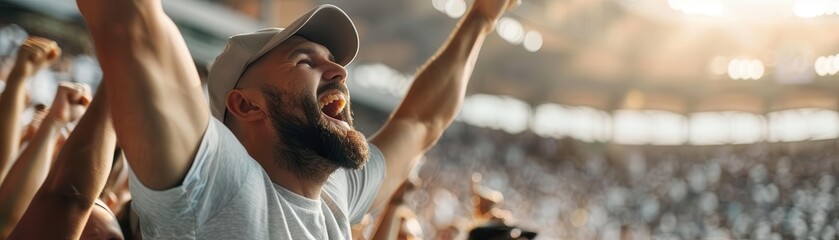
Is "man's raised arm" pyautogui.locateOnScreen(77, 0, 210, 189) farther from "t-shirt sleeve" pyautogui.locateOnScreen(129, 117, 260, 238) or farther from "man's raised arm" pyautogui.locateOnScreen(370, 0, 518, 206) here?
"man's raised arm" pyautogui.locateOnScreen(370, 0, 518, 206)

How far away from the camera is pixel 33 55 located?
163 centimetres

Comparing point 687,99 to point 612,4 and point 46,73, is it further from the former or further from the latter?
point 46,73

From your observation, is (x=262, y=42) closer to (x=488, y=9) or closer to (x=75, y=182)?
(x=75, y=182)

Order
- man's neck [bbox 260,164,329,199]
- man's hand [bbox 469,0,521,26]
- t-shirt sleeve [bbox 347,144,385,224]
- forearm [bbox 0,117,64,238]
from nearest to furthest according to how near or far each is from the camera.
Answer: man's neck [bbox 260,164,329,199]
forearm [bbox 0,117,64,238]
t-shirt sleeve [bbox 347,144,385,224]
man's hand [bbox 469,0,521,26]

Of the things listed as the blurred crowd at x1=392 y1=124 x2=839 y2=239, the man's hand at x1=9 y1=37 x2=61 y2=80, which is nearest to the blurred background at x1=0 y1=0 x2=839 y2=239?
the blurred crowd at x1=392 y1=124 x2=839 y2=239

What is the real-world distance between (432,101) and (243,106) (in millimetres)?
512

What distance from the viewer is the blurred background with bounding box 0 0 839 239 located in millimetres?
15250

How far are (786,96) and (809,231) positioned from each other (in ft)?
24.3

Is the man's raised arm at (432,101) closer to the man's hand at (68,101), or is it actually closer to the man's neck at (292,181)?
the man's neck at (292,181)

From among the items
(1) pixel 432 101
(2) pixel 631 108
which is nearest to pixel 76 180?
(1) pixel 432 101

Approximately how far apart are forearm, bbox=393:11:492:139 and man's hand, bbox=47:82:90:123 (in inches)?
22.4

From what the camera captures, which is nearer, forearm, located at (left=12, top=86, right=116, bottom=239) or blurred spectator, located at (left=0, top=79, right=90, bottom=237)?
forearm, located at (left=12, top=86, right=116, bottom=239)

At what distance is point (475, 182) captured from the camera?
7.57ft

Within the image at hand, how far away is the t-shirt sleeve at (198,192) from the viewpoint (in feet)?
3.51
